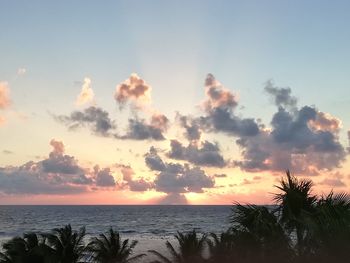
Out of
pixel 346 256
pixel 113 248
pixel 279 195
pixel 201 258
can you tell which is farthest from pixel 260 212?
pixel 113 248

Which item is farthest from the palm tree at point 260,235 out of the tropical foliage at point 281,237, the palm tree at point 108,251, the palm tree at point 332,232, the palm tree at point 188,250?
the palm tree at point 108,251

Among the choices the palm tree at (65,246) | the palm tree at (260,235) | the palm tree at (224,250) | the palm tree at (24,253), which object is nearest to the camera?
the palm tree at (260,235)

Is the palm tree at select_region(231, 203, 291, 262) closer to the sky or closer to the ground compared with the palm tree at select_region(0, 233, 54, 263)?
closer to the sky

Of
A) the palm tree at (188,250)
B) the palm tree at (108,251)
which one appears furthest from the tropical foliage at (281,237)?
the palm tree at (108,251)

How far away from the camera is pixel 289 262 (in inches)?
687

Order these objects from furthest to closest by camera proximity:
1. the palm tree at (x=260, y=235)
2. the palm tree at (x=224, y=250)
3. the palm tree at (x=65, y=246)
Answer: the palm tree at (x=65, y=246) → the palm tree at (x=224, y=250) → the palm tree at (x=260, y=235)

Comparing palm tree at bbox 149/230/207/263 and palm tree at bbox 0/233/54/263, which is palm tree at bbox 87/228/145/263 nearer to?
palm tree at bbox 0/233/54/263

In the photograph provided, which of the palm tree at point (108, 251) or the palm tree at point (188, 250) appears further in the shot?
the palm tree at point (108, 251)

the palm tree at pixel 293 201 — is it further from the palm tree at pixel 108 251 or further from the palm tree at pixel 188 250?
the palm tree at pixel 108 251

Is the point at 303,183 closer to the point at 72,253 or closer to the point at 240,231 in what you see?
the point at 240,231

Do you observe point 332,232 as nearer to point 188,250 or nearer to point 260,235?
point 260,235

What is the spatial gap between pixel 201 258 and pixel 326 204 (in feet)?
27.5

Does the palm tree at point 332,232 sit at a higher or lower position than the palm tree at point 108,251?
higher

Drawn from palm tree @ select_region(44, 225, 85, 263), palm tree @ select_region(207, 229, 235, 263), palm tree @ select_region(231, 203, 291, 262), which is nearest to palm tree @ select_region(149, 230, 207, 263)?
palm tree @ select_region(207, 229, 235, 263)
